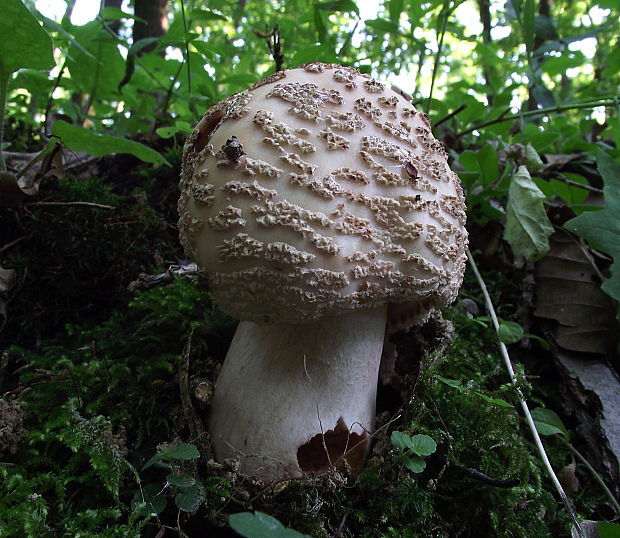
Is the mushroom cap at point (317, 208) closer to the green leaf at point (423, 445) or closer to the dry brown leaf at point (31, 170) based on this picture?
the green leaf at point (423, 445)

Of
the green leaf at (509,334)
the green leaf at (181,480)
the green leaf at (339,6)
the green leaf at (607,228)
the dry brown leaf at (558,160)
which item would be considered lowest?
the green leaf at (181,480)

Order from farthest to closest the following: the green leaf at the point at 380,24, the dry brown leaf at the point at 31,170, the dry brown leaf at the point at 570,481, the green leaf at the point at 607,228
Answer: the green leaf at the point at 380,24 < the dry brown leaf at the point at 31,170 < the green leaf at the point at 607,228 < the dry brown leaf at the point at 570,481

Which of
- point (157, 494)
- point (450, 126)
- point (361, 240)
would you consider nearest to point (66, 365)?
point (157, 494)

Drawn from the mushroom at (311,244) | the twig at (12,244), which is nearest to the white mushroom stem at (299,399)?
the mushroom at (311,244)

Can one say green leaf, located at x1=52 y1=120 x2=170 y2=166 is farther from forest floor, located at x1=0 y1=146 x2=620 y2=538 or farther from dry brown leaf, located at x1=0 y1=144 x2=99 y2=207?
forest floor, located at x1=0 y1=146 x2=620 y2=538

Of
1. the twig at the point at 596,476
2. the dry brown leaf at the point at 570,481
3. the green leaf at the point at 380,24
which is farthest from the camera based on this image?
the green leaf at the point at 380,24

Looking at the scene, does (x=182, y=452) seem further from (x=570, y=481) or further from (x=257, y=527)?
(x=570, y=481)

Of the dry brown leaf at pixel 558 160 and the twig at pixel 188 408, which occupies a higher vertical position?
the dry brown leaf at pixel 558 160
